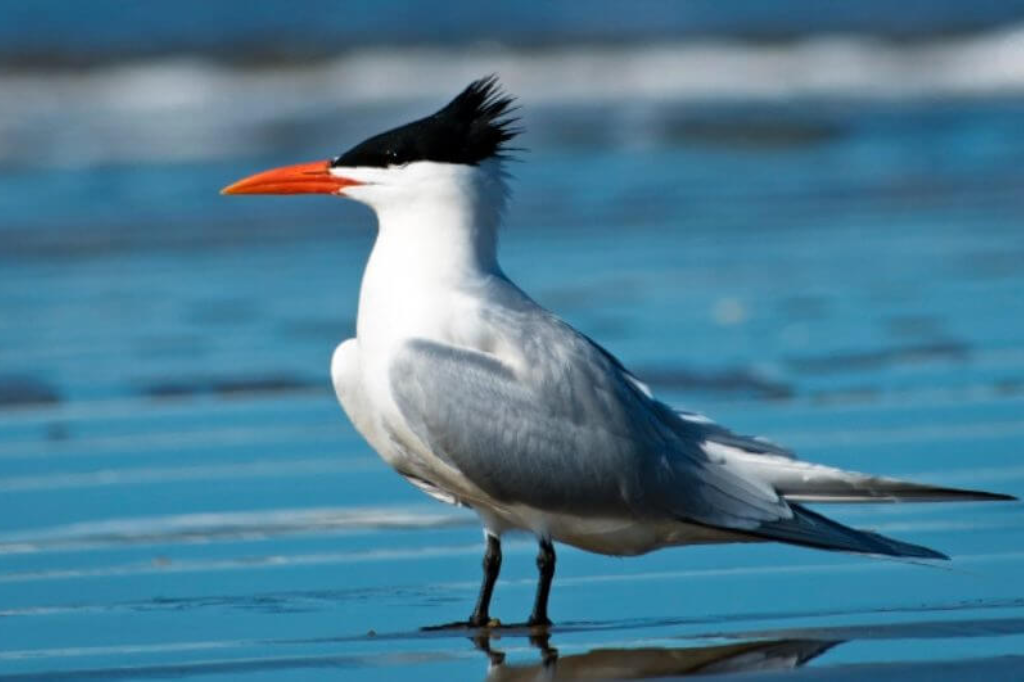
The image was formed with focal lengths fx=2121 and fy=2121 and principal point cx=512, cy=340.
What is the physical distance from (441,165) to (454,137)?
73 millimetres

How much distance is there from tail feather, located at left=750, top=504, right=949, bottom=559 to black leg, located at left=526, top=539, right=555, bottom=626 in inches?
18.4

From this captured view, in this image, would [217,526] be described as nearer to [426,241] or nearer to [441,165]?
[426,241]

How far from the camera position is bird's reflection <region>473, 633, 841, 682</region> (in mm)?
4230

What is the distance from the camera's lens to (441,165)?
4961 millimetres

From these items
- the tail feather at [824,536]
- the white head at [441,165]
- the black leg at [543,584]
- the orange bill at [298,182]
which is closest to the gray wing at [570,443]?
the tail feather at [824,536]

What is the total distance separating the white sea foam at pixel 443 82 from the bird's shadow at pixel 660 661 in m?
12.3

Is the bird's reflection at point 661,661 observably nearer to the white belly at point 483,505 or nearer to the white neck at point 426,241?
the white belly at point 483,505

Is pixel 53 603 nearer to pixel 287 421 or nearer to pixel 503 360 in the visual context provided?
pixel 503 360

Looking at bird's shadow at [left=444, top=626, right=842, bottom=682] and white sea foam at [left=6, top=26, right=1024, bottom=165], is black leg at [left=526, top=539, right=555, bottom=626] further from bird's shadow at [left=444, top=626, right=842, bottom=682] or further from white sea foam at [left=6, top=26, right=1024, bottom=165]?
white sea foam at [left=6, top=26, right=1024, bottom=165]

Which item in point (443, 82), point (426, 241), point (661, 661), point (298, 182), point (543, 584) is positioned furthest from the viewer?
point (443, 82)

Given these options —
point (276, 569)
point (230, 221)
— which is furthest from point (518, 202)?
point (276, 569)

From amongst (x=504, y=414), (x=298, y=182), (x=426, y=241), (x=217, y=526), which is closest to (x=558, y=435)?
(x=504, y=414)

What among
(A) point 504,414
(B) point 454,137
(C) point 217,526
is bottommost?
(C) point 217,526

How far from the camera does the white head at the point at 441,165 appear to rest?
4.96 metres
